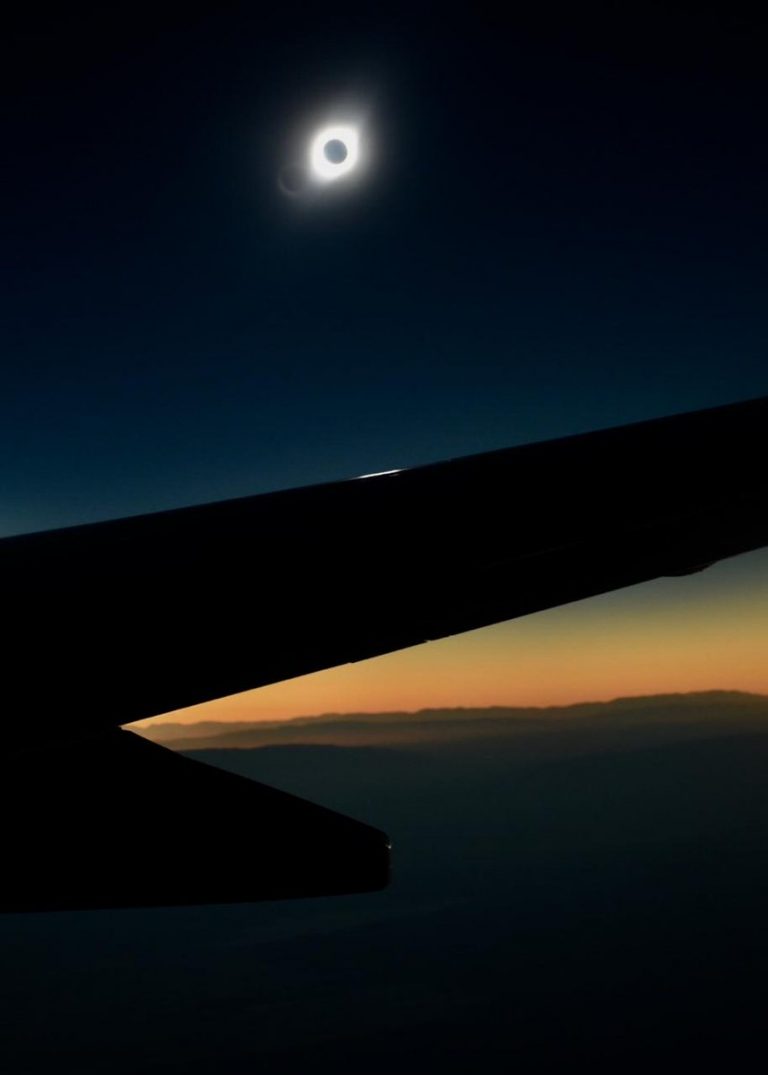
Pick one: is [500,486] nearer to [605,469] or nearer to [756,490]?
[605,469]

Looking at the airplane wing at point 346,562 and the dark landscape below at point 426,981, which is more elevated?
the airplane wing at point 346,562

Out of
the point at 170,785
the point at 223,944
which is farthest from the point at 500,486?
the point at 223,944

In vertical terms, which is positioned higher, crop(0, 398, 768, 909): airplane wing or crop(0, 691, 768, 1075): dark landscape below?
crop(0, 398, 768, 909): airplane wing

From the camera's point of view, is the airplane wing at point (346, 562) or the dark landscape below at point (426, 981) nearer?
the airplane wing at point (346, 562)

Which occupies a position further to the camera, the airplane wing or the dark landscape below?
the dark landscape below

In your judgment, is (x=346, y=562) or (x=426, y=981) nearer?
(x=346, y=562)

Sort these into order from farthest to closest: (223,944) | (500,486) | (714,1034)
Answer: (223,944) → (714,1034) → (500,486)

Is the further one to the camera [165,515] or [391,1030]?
[391,1030]

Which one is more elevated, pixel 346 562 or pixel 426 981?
pixel 346 562
